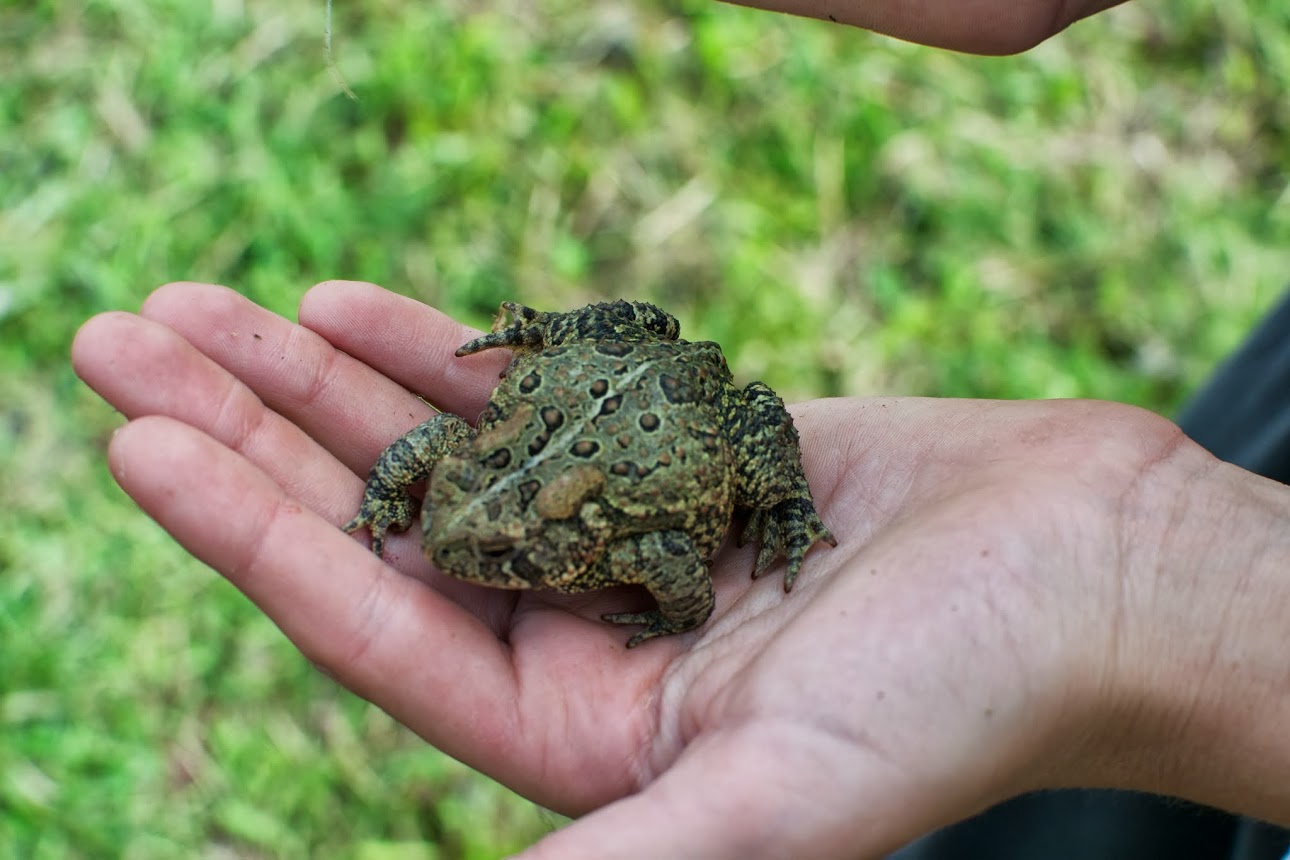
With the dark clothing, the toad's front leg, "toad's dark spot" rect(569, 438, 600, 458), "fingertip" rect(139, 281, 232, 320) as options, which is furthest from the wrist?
"fingertip" rect(139, 281, 232, 320)


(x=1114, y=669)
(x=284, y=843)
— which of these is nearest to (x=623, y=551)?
(x=1114, y=669)

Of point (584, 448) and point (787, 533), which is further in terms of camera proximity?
point (787, 533)

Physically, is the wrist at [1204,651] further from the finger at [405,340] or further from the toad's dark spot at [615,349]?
the finger at [405,340]

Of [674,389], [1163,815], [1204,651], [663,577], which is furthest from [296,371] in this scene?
[1163,815]

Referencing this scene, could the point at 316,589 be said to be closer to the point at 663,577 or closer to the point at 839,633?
the point at 663,577

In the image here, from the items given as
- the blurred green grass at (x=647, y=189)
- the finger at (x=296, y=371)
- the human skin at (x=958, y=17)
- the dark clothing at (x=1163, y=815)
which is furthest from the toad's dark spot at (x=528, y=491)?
the blurred green grass at (x=647, y=189)

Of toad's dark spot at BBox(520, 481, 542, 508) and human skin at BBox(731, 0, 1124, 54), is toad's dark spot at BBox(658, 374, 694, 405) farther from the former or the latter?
human skin at BBox(731, 0, 1124, 54)
